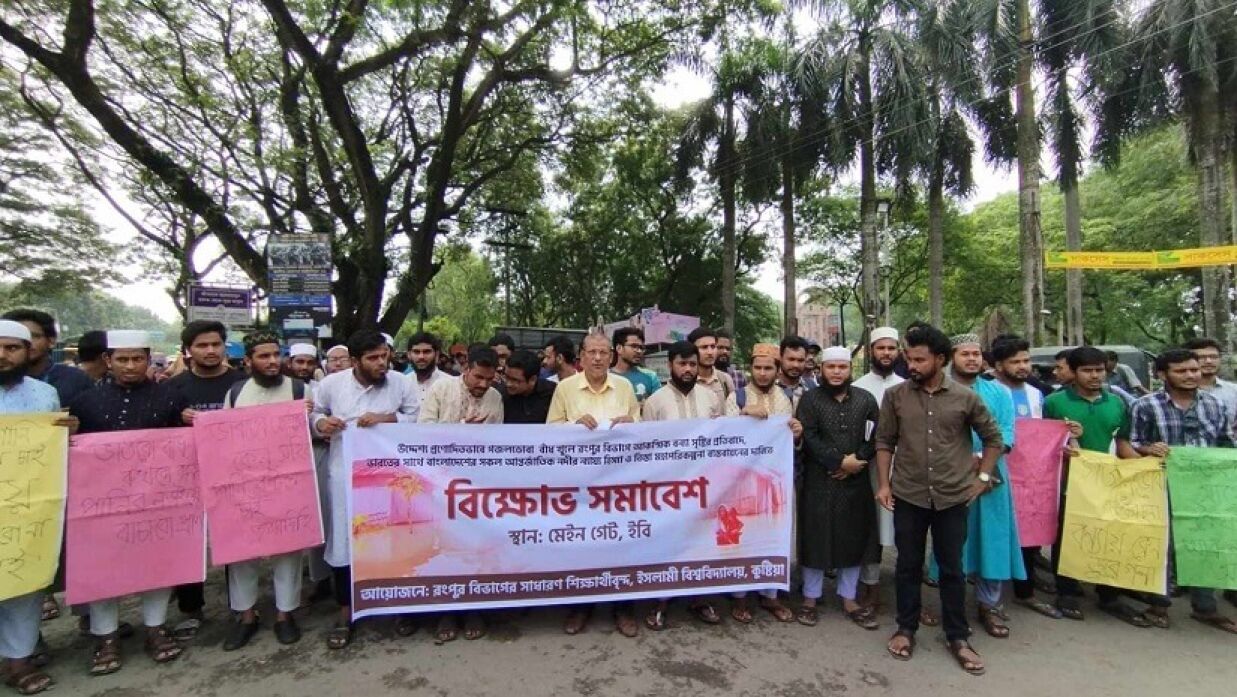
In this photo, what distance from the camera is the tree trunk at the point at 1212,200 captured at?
15125mm

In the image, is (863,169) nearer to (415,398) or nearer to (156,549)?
(415,398)

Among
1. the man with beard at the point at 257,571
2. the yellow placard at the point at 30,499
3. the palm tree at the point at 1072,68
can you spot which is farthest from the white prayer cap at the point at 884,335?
the palm tree at the point at 1072,68

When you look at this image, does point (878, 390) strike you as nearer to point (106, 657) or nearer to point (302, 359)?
point (302, 359)

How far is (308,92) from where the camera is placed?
463 inches

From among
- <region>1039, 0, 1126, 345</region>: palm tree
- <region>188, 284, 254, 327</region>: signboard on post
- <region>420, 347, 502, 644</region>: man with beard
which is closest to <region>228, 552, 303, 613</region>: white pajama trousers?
<region>420, 347, 502, 644</region>: man with beard

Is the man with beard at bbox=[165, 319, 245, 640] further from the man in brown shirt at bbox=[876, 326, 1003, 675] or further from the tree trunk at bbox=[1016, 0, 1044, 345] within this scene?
the tree trunk at bbox=[1016, 0, 1044, 345]

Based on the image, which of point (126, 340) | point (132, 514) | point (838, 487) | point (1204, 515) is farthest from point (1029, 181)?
point (132, 514)

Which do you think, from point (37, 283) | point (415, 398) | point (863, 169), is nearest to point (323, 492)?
point (415, 398)

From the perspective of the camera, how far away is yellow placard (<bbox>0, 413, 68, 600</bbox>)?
3053mm

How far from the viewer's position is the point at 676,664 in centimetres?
326

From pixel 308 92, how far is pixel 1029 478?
513 inches

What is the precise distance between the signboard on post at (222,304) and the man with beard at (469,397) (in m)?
8.72

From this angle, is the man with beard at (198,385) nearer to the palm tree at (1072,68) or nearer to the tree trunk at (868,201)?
the tree trunk at (868,201)

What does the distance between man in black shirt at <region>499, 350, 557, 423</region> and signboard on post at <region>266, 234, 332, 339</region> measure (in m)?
7.77
